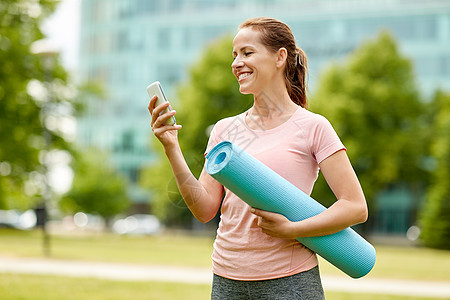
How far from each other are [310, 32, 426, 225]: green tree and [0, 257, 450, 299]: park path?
72.5 feet

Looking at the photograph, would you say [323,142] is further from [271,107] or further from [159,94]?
[159,94]

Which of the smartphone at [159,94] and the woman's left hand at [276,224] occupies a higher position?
the smartphone at [159,94]

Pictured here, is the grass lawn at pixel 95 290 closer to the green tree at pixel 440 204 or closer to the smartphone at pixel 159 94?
the smartphone at pixel 159 94

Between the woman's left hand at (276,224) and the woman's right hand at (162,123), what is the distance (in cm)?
47

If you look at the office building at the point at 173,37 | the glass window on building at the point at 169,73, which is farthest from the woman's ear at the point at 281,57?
Answer: the glass window on building at the point at 169,73

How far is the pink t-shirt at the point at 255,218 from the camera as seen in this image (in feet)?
7.24

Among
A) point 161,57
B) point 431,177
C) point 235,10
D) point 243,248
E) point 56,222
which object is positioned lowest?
point 56,222

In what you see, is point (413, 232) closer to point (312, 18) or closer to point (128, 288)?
point (312, 18)

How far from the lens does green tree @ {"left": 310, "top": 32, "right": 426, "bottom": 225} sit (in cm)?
3609

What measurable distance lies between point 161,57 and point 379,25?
20.8 metres

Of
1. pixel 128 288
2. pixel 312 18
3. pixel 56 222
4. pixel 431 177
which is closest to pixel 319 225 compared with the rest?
pixel 128 288

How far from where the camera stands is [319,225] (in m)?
2.12

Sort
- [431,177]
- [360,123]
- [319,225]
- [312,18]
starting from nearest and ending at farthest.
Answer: [319,225]
[360,123]
[431,177]
[312,18]

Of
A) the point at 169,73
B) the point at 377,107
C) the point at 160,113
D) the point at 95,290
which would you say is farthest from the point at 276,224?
the point at 169,73
